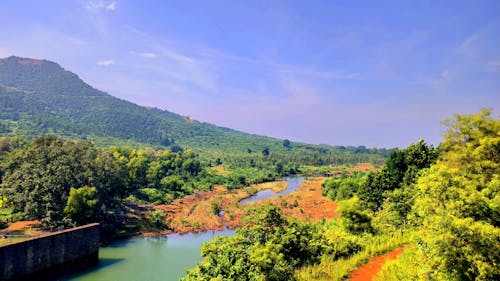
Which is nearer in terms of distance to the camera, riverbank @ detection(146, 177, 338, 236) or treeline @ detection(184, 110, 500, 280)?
treeline @ detection(184, 110, 500, 280)

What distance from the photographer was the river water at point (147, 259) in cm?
1897

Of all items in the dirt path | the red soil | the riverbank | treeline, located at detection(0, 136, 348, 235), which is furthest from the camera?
the riverbank

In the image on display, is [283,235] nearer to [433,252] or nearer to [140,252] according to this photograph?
[433,252]

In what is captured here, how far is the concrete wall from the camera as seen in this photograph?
16.1 meters

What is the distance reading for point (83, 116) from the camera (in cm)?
14600

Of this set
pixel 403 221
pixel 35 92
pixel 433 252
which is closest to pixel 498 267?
pixel 433 252

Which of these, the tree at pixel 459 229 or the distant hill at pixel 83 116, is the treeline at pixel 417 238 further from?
the distant hill at pixel 83 116

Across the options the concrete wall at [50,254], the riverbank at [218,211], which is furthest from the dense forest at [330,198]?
the concrete wall at [50,254]

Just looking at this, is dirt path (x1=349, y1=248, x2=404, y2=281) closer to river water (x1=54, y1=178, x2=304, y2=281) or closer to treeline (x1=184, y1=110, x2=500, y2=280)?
treeline (x1=184, y1=110, x2=500, y2=280)

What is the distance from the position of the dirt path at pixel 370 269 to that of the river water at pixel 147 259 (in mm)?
11606

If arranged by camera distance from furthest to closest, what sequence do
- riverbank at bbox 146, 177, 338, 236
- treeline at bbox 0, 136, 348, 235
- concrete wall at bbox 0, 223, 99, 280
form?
riverbank at bbox 146, 177, 338, 236 < treeline at bbox 0, 136, 348, 235 < concrete wall at bbox 0, 223, 99, 280

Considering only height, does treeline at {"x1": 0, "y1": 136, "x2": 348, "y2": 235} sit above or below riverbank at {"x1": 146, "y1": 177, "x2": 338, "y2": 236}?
above

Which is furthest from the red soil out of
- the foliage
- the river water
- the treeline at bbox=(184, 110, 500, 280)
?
the treeline at bbox=(184, 110, 500, 280)

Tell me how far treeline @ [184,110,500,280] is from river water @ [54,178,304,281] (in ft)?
30.5
